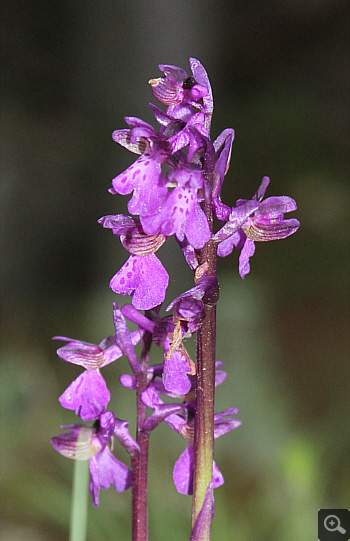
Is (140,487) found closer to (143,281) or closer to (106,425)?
(106,425)

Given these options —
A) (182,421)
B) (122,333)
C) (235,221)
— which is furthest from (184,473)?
(235,221)

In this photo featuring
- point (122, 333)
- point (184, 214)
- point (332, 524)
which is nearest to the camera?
point (184, 214)

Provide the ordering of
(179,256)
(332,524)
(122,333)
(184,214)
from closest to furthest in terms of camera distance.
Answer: (184,214), (122,333), (332,524), (179,256)

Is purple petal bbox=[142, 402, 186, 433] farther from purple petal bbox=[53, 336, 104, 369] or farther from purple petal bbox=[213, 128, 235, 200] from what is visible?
purple petal bbox=[213, 128, 235, 200]

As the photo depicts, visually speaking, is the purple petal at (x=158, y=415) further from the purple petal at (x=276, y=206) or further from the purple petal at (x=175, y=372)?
the purple petal at (x=276, y=206)

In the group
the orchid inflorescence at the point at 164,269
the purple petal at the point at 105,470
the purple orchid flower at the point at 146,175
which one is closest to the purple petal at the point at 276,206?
the orchid inflorescence at the point at 164,269
